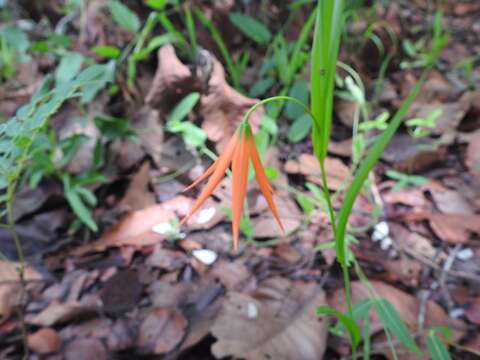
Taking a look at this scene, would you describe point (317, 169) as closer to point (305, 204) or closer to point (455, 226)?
point (305, 204)

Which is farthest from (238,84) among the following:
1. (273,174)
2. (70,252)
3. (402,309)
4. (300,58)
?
(402,309)

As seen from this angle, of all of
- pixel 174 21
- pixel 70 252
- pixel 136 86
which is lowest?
pixel 70 252

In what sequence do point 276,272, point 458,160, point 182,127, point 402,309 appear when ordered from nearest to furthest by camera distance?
point 402,309 < point 276,272 < point 182,127 < point 458,160

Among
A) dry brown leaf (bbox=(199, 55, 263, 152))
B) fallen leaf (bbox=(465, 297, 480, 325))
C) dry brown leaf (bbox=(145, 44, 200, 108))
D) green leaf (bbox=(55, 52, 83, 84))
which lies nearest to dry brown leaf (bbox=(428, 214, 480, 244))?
fallen leaf (bbox=(465, 297, 480, 325))

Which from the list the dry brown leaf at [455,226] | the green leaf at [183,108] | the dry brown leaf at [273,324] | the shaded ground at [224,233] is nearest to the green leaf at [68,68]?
the shaded ground at [224,233]

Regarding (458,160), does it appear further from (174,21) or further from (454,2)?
(454,2)

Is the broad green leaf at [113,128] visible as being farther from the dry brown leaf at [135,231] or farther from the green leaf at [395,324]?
the green leaf at [395,324]

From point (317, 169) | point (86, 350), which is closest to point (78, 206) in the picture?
point (86, 350)
